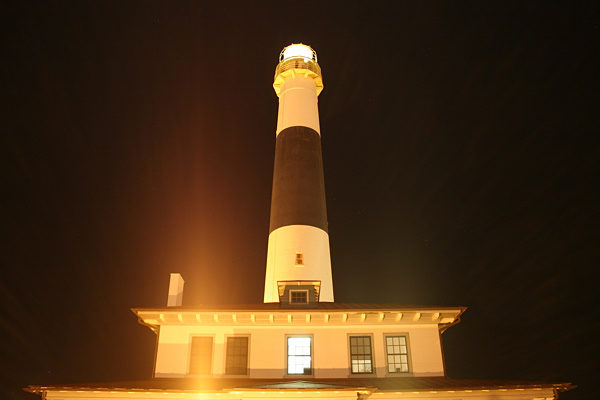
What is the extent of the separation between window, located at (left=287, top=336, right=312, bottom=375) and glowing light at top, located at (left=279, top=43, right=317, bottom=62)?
2089cm

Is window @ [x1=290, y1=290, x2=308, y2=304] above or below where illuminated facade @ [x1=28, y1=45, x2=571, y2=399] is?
above

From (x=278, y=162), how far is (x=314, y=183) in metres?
2.76

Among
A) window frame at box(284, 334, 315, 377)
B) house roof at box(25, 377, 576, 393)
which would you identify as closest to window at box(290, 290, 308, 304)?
window frame at box(284, 334, 315, 377)

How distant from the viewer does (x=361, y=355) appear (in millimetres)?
18531

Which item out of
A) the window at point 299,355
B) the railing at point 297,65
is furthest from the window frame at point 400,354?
the railing at point 297,65

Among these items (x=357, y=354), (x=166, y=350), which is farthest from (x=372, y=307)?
(x=166, y=350)

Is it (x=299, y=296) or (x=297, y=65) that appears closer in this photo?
(x=299, y=296)

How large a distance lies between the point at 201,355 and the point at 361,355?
603cm

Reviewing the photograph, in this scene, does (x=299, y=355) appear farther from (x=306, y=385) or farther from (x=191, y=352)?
(x=191, y=352)

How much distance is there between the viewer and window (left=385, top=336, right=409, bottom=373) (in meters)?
18.4

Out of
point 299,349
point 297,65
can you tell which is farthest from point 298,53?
point 299,349

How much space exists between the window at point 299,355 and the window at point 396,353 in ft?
9.73

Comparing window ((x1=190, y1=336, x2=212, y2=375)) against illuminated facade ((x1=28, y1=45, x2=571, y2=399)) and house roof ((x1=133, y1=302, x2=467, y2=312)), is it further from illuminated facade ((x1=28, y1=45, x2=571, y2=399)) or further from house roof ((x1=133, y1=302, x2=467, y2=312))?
house roof ((x1=133, y1=302, x2=467, y2=312))

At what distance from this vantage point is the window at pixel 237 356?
60.0ft
